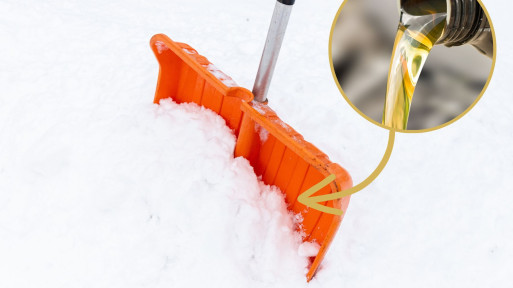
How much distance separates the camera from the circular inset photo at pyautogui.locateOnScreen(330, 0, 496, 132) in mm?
1275

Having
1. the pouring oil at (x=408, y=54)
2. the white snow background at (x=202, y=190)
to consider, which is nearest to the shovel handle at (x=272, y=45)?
the white snow background at (x=202, y=190)

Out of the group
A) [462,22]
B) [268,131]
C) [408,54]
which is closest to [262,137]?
[268,131]

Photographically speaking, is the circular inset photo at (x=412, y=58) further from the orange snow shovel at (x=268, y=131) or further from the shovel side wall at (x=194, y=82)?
the shovel side wall at (x=194, y=82)

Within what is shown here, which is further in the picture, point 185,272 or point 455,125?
point 455,125

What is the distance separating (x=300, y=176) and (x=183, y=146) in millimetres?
661

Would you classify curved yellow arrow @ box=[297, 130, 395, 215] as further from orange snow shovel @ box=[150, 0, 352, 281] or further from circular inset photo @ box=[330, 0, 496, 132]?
circular inset photo @ box=[330, 0, 496, 132]

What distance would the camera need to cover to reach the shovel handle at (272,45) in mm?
1768

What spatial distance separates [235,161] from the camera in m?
2.04

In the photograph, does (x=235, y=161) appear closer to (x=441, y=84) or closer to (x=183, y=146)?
(x=183, y=146)

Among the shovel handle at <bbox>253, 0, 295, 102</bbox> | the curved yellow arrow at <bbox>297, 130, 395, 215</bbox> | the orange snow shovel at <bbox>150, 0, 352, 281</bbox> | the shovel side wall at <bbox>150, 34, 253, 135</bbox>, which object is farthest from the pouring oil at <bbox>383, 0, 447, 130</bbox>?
the shovel side wall at <bbox>150, 34, 253, 135</bbox>

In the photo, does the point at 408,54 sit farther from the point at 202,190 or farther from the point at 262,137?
the point at 202,190

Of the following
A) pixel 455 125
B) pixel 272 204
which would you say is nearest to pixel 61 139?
pixel 272 204

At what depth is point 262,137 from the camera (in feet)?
6.60

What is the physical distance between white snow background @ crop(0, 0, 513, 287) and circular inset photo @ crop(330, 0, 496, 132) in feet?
2.29
